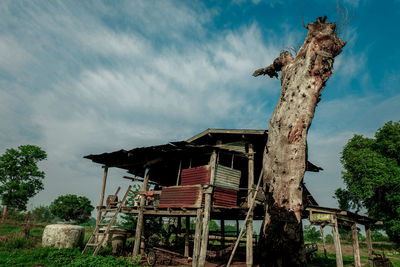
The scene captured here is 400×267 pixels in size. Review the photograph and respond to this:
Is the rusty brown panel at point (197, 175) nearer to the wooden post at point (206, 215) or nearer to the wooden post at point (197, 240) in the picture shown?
the wooden post at point (206, 215)

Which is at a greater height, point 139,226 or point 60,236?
point 139,226

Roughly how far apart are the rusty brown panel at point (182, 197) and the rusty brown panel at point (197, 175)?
422 millimetres

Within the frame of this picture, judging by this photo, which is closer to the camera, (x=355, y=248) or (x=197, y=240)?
(x=197, y=240)

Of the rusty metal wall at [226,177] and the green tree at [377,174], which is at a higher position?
the green tree at [377,174]

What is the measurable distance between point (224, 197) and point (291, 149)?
8.95m

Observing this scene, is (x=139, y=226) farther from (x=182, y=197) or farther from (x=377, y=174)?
(x=377, y=174)

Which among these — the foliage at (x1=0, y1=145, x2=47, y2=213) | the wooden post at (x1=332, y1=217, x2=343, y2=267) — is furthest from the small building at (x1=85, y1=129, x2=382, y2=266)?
the foliage at (x1=0, y1=145, x2=47, y2=213)

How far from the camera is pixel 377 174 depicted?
23.6 m

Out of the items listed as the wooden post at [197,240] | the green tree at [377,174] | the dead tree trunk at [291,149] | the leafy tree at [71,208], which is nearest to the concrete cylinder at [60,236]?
the wooden post at [197,240]

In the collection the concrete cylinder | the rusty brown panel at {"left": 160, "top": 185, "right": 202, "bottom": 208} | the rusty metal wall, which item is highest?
the rusty metal wall

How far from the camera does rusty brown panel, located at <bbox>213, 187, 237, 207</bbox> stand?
1171 centimetres

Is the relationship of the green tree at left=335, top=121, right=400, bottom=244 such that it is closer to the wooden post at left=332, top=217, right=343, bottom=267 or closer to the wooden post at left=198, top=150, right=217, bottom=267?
the wooden post at left=332, top=217, right=343, bottom=267

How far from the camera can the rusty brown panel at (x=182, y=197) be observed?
38.4ft

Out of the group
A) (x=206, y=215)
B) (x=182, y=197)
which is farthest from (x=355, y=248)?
(x=182, y=197)
